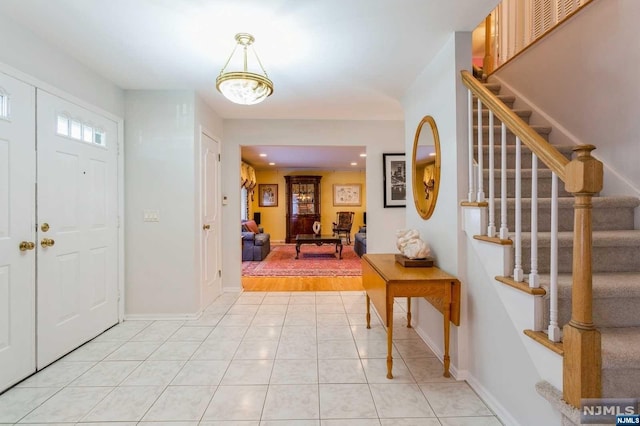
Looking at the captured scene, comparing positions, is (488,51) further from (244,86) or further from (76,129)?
(76,129)

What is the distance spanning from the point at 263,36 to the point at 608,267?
2.64 m

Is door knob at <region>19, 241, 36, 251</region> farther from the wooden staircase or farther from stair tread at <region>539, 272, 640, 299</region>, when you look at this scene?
stair tread at <region>539, 272, 640, 299</region>

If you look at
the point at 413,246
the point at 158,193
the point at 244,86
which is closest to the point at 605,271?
the point at 413,246

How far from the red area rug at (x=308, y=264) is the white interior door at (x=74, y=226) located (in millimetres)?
2633

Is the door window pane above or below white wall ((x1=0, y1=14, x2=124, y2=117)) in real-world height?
below

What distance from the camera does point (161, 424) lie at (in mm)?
1644

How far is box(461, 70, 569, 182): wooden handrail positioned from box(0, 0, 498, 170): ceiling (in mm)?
501

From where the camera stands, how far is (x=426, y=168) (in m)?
2.67

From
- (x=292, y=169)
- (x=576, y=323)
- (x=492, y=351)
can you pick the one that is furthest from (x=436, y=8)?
(x=292, y=169)

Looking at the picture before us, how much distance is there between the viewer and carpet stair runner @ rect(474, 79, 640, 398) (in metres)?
1.21

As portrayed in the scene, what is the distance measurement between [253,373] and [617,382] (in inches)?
77.1

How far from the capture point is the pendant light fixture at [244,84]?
6.93 ft

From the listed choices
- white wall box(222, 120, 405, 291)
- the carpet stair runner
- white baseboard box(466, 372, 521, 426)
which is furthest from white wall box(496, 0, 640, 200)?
white wall box(222, 120, 405, 291)

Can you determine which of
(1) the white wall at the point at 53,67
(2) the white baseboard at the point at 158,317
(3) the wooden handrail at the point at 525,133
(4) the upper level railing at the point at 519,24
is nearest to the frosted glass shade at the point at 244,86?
(1) the white wall at the point at 53,67
